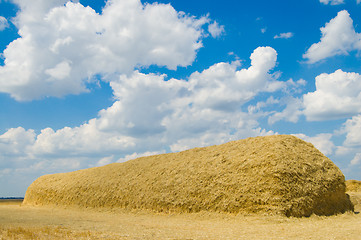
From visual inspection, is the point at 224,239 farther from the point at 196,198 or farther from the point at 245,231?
the point at 196,198

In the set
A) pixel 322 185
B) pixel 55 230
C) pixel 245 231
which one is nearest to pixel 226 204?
pixel 245 231

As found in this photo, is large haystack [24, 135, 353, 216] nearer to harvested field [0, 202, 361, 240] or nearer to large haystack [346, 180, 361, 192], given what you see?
harvested field [0, 202, 361, 240]

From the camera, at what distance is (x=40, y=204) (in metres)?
28.8

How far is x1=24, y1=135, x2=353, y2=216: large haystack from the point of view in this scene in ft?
52.1

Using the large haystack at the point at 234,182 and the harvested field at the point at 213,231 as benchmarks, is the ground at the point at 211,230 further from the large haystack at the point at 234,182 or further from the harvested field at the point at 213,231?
the large haystack at the point at 234,182

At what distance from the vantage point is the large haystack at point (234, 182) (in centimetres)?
1589

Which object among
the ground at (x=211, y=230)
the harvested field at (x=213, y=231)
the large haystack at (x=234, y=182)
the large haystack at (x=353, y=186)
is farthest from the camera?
the large haystack at (x=353, y=186)

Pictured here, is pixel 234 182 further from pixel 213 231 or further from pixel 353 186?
pixel 353 186

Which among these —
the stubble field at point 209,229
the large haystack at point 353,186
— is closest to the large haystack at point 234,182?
the stubble field at point 209,229

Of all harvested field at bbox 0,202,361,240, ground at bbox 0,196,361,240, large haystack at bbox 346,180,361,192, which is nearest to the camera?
harvested field at bbox 0,202,361,240

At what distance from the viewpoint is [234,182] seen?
56.2 ft

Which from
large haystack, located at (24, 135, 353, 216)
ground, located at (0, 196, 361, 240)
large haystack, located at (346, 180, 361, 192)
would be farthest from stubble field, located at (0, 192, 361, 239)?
large haystack, located at (346, 180, 361, 192)

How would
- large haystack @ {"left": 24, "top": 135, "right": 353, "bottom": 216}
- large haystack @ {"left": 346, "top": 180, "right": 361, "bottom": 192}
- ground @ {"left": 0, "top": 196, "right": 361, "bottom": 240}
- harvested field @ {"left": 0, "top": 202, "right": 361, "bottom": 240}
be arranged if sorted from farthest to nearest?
1. large haystack @ {"left": 346, "top": 180, "right": 361, "bottom": 192}
2. large haystack @ {"left": 24, "top": 135, "right": 353, "bottom": 216}
3. ground @ {"left": 0, "top": 196, "right": 361, "bottom": 240}
4. harvested field @ {"left": 0, "top": 202, "right": 361, "bottom": 240}

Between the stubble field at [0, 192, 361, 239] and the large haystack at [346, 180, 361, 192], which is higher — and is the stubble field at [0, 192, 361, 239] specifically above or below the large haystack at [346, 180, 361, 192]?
below
